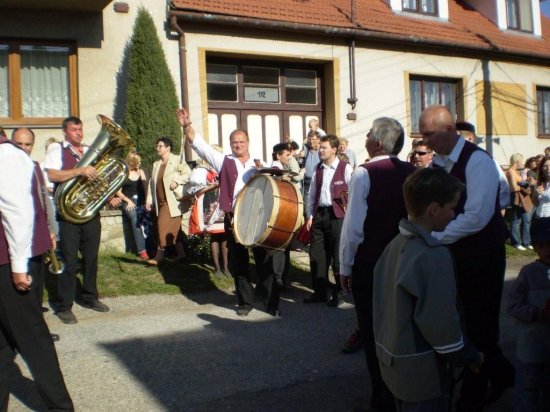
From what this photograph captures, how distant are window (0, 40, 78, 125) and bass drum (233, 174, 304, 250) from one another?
5.92m

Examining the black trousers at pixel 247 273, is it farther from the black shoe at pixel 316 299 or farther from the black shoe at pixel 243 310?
the black shoe at pixel 316 299

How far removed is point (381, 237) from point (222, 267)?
493cm

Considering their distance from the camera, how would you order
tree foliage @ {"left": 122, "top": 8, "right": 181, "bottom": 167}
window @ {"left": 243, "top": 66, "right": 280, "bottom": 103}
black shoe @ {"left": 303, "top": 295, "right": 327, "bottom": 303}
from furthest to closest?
window @ {"left": 243, "top": 66, "right": 280, "bottom": 103}, tree foliage @ {"left": 122, "top": 8, "right": 181, "bottom": 167}, black shoe @ {"left": 303, "top": 295, "right": 327, "bottom": 303}

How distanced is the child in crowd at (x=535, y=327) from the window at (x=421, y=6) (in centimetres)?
1285

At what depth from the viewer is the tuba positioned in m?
6.65

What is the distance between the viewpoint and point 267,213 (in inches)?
243

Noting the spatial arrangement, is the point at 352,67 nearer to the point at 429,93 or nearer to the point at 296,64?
the point at 296,64

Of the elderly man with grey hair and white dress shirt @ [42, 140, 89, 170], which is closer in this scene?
the elderly man with grey hair

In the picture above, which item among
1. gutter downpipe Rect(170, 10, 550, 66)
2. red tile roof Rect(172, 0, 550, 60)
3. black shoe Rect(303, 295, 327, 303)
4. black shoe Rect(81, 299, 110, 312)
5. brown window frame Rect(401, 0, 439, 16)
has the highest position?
brown window frame Rect(401, 0, 439, 16)

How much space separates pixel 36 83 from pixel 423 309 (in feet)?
32.8

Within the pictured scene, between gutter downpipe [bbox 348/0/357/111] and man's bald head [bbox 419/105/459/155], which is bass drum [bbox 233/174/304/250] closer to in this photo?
man's bald head [bbox 419/105/459/155]

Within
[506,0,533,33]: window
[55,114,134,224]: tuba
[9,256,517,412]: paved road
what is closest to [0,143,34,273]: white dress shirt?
[9,256,517,412]: paved road

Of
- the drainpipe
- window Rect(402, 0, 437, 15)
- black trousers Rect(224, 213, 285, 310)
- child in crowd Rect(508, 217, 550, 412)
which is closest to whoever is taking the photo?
child in crowd Rect(508, 217, 550, 412)

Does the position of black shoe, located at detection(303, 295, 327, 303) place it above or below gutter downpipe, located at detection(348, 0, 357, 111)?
below
